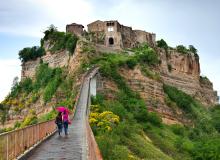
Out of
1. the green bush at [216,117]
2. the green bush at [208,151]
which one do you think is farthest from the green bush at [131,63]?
the green bush at [216,117]

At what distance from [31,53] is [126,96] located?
1095 inches

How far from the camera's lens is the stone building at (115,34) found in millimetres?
83438

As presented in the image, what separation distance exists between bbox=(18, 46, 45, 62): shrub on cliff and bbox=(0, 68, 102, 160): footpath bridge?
169 ft

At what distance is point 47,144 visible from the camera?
2498 centimetres

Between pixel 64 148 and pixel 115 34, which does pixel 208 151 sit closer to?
pixel 64 148

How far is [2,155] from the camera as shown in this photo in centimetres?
1770

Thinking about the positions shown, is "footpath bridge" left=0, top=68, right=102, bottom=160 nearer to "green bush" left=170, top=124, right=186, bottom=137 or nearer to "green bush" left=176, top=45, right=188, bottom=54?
"green bush" left=170, top=124, right=186, bottom=137

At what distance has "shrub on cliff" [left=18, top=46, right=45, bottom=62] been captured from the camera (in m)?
83.8

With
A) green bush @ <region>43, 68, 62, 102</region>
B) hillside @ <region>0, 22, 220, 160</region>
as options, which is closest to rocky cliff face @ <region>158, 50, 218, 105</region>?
hillside @ <region>0, 22, 220, 160</region>

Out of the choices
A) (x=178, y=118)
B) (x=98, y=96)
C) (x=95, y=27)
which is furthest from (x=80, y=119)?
(x=95, y=27)

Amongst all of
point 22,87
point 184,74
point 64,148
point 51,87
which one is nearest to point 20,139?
point 64,148

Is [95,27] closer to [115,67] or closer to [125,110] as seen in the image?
[115,67]

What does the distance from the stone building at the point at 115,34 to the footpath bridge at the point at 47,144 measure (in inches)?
2001

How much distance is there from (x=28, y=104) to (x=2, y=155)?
57880 mm
